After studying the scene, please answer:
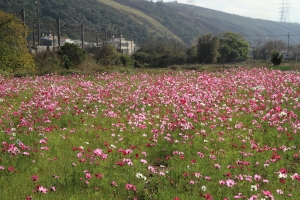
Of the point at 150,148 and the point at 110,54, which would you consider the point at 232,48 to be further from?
the point at 150,148

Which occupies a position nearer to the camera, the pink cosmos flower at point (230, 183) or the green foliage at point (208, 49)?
the pink cosmos flower at point (230, 183)

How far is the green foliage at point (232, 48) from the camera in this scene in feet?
188

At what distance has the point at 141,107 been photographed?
34.5 ft

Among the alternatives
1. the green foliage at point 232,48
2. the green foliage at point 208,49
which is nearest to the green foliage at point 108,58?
the green foliage at point 208,49

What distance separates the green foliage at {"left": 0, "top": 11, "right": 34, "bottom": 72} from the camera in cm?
2880

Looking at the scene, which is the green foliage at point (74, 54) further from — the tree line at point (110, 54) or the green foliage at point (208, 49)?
the green foliage at point (208, 49)

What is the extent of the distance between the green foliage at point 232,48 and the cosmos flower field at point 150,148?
150ft

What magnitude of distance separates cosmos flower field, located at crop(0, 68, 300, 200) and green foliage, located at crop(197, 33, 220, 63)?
1481 inches

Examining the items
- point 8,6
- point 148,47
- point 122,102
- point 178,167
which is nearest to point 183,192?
point 178,167

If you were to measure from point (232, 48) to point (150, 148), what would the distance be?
5688cm

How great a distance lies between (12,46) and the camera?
30.6 m

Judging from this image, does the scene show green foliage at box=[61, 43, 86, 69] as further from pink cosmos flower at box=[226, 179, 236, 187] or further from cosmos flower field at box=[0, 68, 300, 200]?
pink cosmos flower at box=[226, 179, 236, 187]

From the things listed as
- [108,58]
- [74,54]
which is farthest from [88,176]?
[108,58]

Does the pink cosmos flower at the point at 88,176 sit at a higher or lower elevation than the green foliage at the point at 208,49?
lower
